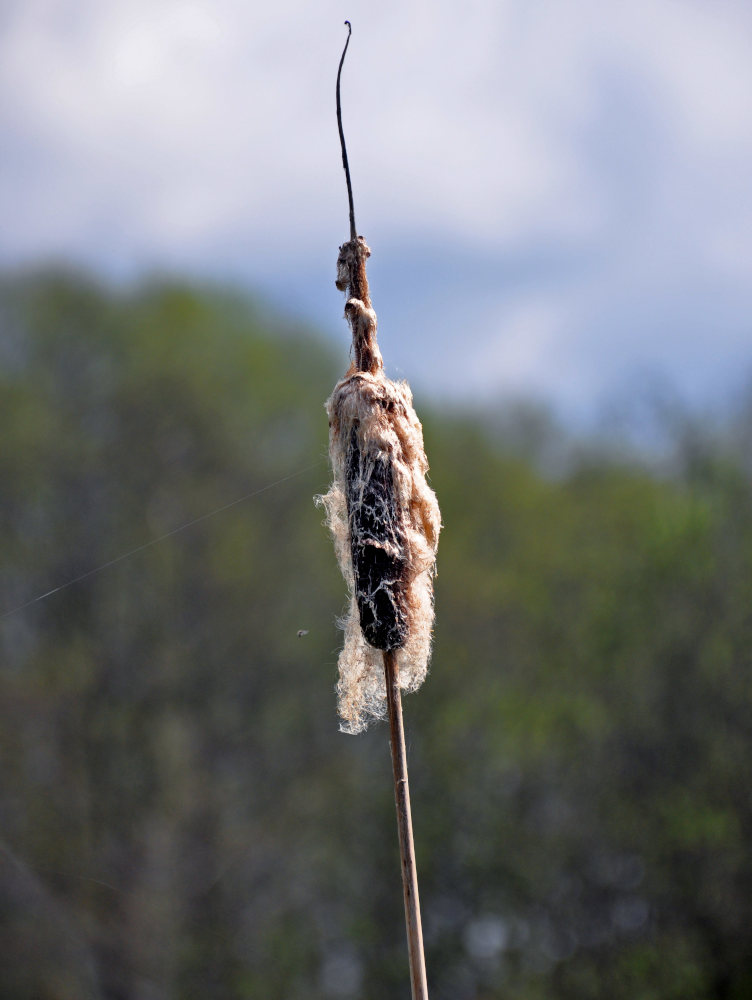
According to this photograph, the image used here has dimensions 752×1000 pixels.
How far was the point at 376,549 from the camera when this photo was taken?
66.1 inches

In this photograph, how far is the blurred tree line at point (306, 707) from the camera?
10812mm

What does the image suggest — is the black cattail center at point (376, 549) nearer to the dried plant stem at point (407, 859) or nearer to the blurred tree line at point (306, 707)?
the dried plant stem at point (407, 859)

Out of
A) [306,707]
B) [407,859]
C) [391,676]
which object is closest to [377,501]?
[391,676]

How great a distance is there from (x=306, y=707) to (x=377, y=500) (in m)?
10.5

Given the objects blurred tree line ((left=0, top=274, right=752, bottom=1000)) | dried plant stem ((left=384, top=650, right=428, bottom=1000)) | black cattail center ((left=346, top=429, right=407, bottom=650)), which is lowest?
dried plant stem ((left=384, top=650, right=428, bottom=1000))

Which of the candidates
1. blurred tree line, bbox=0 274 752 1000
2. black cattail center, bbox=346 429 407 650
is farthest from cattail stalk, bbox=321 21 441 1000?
blurred tree line, bbox=0 274 752 1000

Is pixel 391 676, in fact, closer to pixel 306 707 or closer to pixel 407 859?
pixel 407 859

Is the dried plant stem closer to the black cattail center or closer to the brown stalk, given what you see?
the brown stalk

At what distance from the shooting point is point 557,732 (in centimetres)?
1138

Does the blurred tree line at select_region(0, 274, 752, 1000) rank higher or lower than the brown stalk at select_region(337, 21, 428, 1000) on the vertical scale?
higher

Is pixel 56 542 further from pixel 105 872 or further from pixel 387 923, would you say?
pixel 387 923

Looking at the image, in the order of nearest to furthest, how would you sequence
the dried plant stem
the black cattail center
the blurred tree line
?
the dried plant stem, the black cattail center, the blurred tree line

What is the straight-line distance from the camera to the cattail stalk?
167cm

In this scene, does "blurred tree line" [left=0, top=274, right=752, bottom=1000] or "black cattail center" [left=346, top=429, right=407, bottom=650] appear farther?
"blurred tree line" [left=0, top=274, right=752, bottom=1000]
